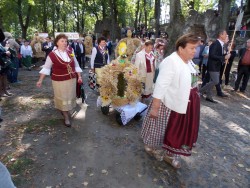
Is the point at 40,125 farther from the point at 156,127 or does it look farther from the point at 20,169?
the point at 156,127

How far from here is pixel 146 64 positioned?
22.7 feet

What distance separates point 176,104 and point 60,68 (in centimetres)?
275

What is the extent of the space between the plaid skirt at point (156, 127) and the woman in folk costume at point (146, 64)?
2.94 metres

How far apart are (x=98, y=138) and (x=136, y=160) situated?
113 centimetres

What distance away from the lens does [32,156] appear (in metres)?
4.34

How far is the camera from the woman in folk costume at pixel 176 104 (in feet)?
11.0

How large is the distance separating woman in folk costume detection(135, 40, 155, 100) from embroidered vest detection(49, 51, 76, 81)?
2176 mm

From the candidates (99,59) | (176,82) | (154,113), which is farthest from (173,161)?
(99,59)

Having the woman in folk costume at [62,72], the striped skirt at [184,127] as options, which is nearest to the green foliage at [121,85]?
the woman in folk costume at [62,72]

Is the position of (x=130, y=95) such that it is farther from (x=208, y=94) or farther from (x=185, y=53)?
(x=208, y=94)

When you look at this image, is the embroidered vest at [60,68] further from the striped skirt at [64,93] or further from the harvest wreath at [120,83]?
the harvest wreath at [120,83]

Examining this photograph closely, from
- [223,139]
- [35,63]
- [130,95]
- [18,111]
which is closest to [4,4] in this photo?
[35,63]

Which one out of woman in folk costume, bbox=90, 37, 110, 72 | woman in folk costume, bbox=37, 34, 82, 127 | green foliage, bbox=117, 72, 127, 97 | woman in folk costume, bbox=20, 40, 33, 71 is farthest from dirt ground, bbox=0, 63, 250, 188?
woman in folk costume, bbox=20, 40, 33, 71

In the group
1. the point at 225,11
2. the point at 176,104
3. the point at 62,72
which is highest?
the point at 225,11
